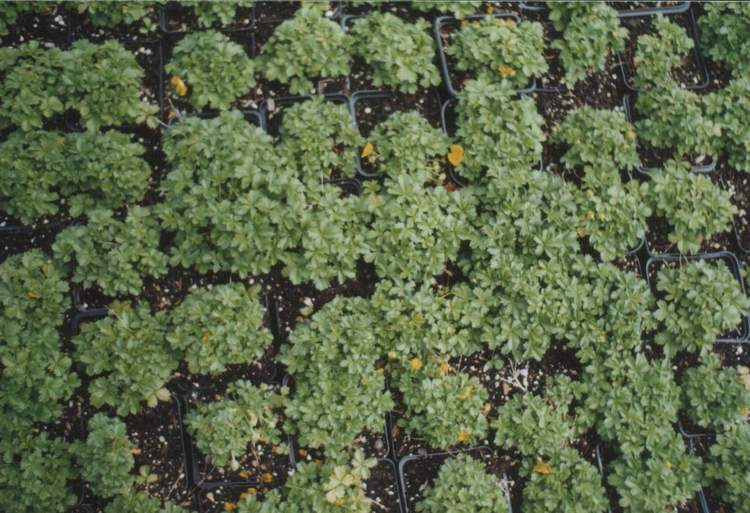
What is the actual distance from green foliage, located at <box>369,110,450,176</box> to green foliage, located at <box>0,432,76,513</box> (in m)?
1.92

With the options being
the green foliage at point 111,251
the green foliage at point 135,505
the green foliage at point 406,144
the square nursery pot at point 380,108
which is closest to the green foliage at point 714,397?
the green foliage at point 406,144

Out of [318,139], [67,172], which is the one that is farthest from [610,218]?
[67,172]

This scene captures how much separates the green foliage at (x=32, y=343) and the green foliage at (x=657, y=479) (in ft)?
8.10

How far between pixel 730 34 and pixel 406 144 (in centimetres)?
200

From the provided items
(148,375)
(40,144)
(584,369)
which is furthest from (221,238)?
(584,369)

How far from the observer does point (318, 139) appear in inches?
147

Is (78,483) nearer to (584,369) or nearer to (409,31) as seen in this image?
(584,369)

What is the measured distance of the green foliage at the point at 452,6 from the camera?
4156 millimetres

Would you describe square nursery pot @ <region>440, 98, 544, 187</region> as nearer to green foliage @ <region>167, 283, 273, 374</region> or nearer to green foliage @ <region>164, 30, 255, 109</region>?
green foliage @ <region>164, 30, 255, 109</region>

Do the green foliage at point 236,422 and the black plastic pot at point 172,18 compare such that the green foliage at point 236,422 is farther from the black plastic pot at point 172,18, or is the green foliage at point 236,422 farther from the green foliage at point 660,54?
the green foliage at point 660,54

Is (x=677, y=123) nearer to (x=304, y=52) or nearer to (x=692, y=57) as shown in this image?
(x=692, y=57)

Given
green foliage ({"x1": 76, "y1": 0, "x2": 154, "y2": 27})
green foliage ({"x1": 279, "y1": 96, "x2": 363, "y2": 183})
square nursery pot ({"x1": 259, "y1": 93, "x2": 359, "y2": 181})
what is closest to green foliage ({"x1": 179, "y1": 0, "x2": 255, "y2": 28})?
green foliage ({"x1": 76, "y1": 0, "x2": 154, "y2": 27})

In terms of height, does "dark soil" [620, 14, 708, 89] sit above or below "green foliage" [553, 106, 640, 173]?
above

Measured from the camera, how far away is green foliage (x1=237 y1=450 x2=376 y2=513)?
3338 mm
